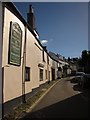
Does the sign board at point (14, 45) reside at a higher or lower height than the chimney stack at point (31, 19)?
lower

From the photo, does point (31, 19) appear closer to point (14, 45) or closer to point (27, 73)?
point (27, 73)

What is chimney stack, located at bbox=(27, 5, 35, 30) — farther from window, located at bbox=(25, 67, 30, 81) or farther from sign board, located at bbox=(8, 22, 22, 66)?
sign board, located at bbox=(8, 22, 22, 66)

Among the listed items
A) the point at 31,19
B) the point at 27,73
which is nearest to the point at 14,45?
the point at 27,73

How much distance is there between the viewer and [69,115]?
1052 cm

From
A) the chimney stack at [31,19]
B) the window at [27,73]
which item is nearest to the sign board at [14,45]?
the window at [27,73]

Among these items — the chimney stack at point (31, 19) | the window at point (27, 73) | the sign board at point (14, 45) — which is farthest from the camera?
the chimney stack at point (31, 19)

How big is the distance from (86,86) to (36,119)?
1964 cm

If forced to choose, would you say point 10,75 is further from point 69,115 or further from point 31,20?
point 31,20

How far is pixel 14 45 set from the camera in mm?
12234

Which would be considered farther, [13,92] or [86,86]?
[86,86]

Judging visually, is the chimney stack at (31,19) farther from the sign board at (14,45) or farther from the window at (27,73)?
the sign board at (14,45)

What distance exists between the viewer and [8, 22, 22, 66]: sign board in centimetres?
1148

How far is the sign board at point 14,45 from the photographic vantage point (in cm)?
1148

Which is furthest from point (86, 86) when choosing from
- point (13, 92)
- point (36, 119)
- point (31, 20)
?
point (36, 119)
